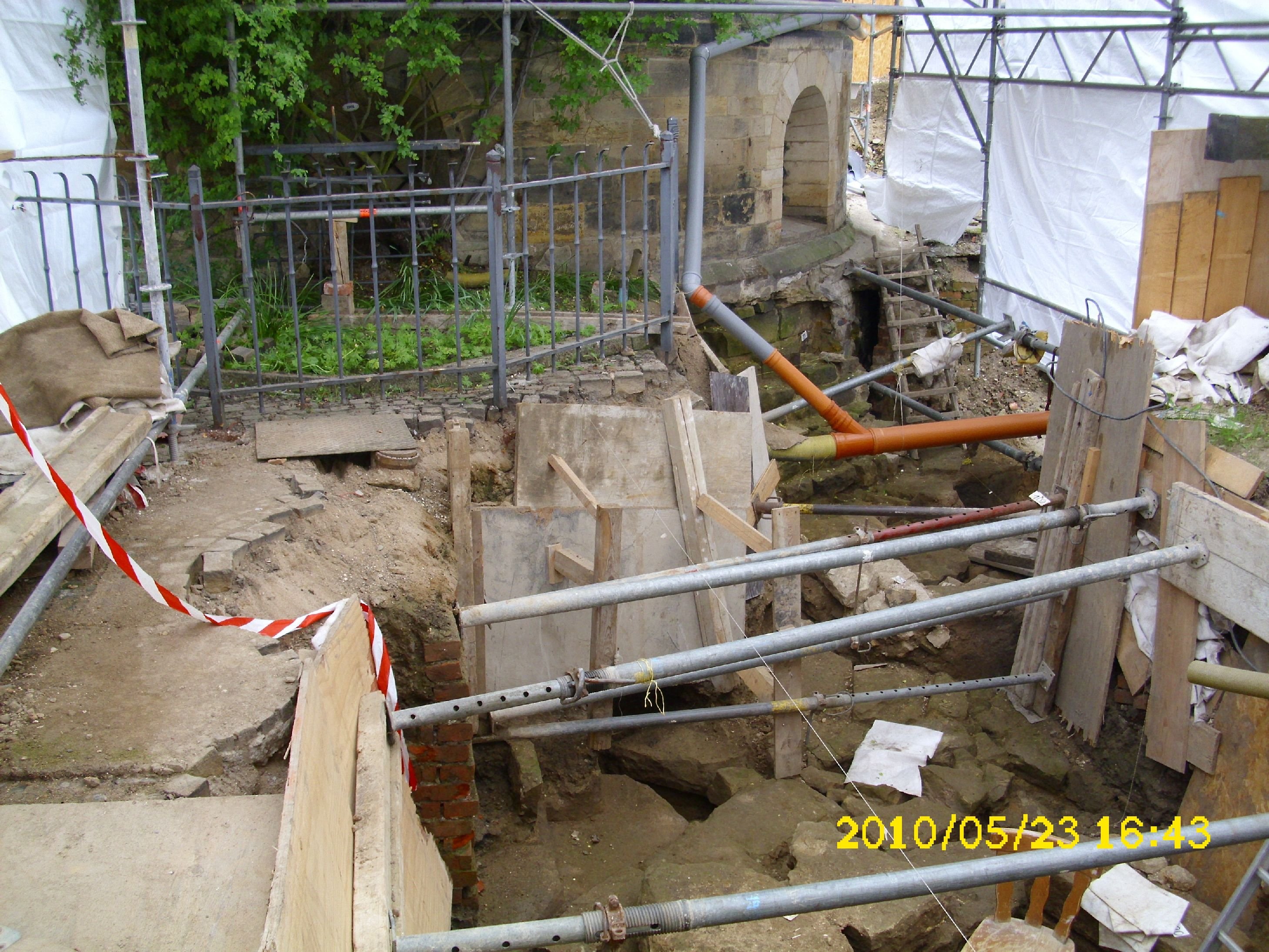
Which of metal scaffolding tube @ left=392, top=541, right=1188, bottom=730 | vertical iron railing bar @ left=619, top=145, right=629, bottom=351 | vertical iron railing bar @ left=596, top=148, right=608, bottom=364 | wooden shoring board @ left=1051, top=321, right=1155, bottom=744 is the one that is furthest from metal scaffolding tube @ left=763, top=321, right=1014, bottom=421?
metal scaffolding tube @ left=392, top=541, right=1188, bottom=730

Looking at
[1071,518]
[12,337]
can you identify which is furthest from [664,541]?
[12,337]

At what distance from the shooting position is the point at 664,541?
5.93 m

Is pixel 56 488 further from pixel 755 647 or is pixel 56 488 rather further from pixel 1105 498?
pixel 1105 498

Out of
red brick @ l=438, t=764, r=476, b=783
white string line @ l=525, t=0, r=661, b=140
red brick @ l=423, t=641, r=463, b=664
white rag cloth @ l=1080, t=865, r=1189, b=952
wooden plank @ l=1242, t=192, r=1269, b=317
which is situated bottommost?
white rag cloth @ l=1080, t=865, r=1189, b=952

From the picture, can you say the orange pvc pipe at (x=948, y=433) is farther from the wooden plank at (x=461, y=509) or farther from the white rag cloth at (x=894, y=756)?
the wooden plank at (x=461, y=509)

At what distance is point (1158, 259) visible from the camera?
668 cm

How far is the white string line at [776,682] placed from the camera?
4191 millimetres

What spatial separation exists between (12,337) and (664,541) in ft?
11.1

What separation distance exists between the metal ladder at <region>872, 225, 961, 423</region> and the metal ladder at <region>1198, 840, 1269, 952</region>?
288 inches

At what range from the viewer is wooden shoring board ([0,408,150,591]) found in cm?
→ 334

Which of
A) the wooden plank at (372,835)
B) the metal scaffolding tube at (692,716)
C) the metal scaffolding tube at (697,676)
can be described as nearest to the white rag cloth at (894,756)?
the metal scaffolding tube at (692,716)

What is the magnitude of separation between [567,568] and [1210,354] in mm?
4117

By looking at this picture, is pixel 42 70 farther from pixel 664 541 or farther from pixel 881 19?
pixel 881 19

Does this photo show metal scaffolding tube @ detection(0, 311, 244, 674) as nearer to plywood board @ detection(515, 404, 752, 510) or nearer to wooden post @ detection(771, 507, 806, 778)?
plywood board @ detection(515, 404, 752, 510)
